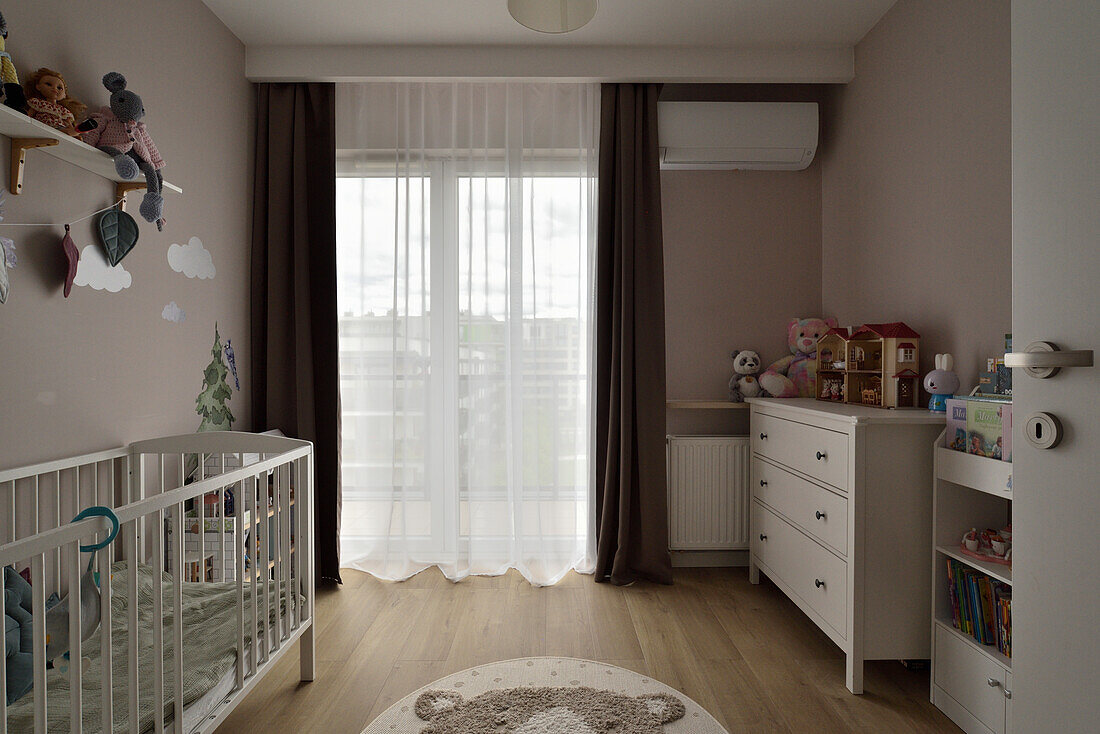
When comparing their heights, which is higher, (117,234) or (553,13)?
(553,13)

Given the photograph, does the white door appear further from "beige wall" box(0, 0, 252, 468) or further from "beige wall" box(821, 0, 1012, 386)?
"beige wall" box(0, 0, 252, 468)

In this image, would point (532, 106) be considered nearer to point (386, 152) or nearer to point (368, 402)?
point (386, 152)

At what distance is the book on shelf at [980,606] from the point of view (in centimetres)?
169

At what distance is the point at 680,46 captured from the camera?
2969mm

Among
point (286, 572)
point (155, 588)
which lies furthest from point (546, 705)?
point (155, 588)

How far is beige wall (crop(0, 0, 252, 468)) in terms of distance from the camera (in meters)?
1.76

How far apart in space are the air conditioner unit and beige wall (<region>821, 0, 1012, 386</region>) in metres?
0.22

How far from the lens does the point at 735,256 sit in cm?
331

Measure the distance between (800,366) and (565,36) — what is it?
1.88 meters

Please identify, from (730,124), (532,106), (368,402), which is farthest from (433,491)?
(730,124)

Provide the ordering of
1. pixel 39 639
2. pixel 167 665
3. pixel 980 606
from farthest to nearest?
pixel 980 606
pixel 167 665
pixel 39 639

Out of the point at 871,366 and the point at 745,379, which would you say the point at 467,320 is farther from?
the point at 871,366

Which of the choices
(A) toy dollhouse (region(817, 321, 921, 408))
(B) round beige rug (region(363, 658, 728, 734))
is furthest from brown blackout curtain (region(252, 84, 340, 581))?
(A) toy dollhouse (region(817, 321, 921, 408))

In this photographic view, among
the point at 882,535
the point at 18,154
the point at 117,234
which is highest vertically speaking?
the point at 18,154
